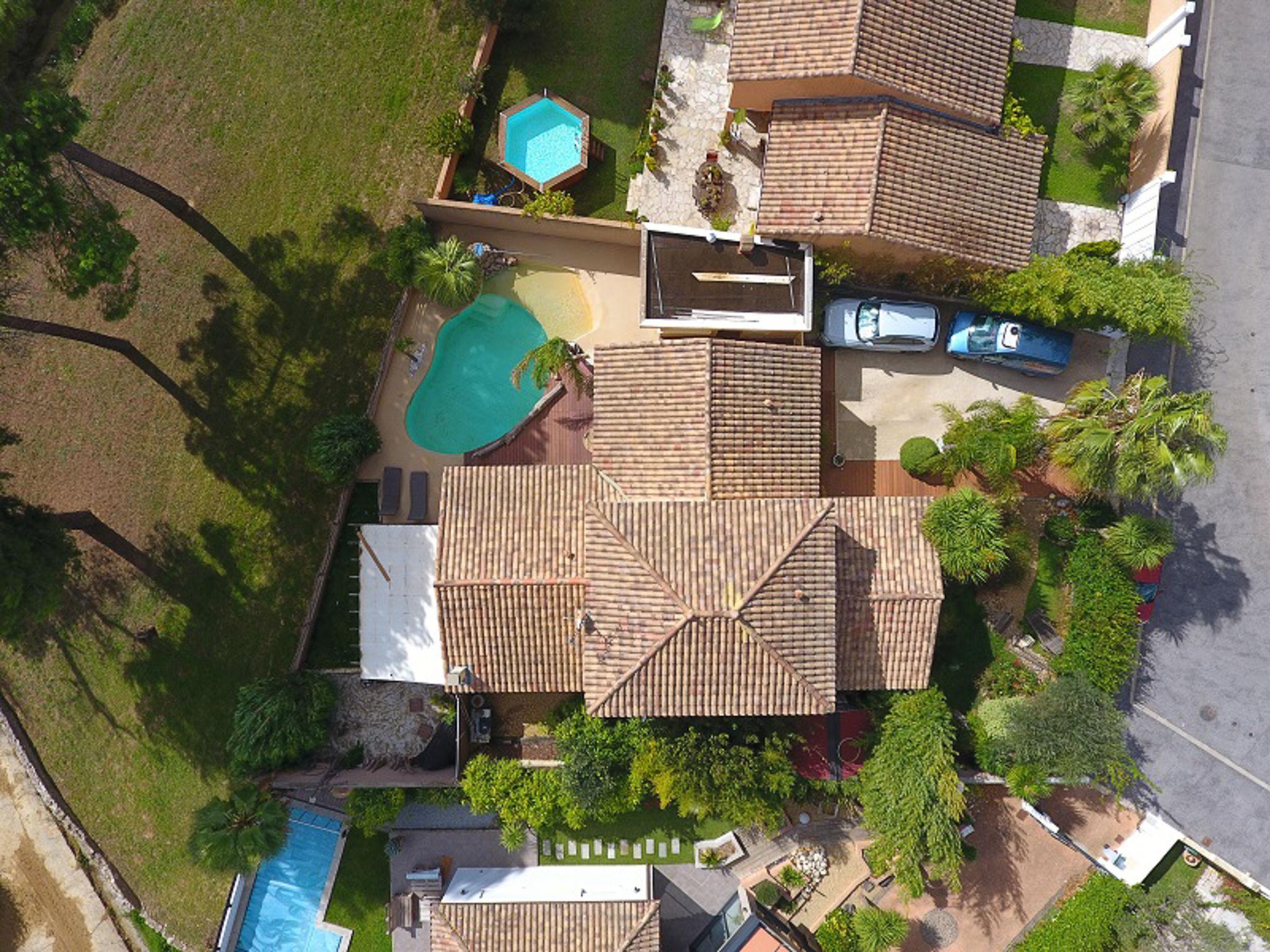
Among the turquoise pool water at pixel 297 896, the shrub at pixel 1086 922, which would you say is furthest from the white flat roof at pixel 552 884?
the shrub at pixel 1086 922

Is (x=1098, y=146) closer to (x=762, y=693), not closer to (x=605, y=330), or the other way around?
(x=605, y=330)

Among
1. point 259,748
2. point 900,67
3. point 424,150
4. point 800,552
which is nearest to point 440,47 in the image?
point 424,150

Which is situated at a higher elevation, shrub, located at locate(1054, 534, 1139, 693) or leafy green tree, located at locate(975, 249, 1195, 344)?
leafy green tree, located at locate(975, 249, 1195, 344)

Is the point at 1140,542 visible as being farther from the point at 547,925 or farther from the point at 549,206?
the point at 547,925

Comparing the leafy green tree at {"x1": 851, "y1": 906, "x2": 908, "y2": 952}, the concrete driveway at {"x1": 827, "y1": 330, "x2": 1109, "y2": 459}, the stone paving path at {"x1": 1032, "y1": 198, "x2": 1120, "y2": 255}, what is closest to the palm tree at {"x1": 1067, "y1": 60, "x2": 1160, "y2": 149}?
the stone paving path at {"x1": 1032, "y1": 198, "x2": 1120, "y2": 255}

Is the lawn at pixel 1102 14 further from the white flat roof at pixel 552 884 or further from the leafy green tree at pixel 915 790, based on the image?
the white flat roof at pixel 552 884

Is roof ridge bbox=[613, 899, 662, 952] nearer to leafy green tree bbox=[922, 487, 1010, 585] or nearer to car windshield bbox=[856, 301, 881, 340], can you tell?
leafy green tree bbox=[922, 487, 1010, 585]
